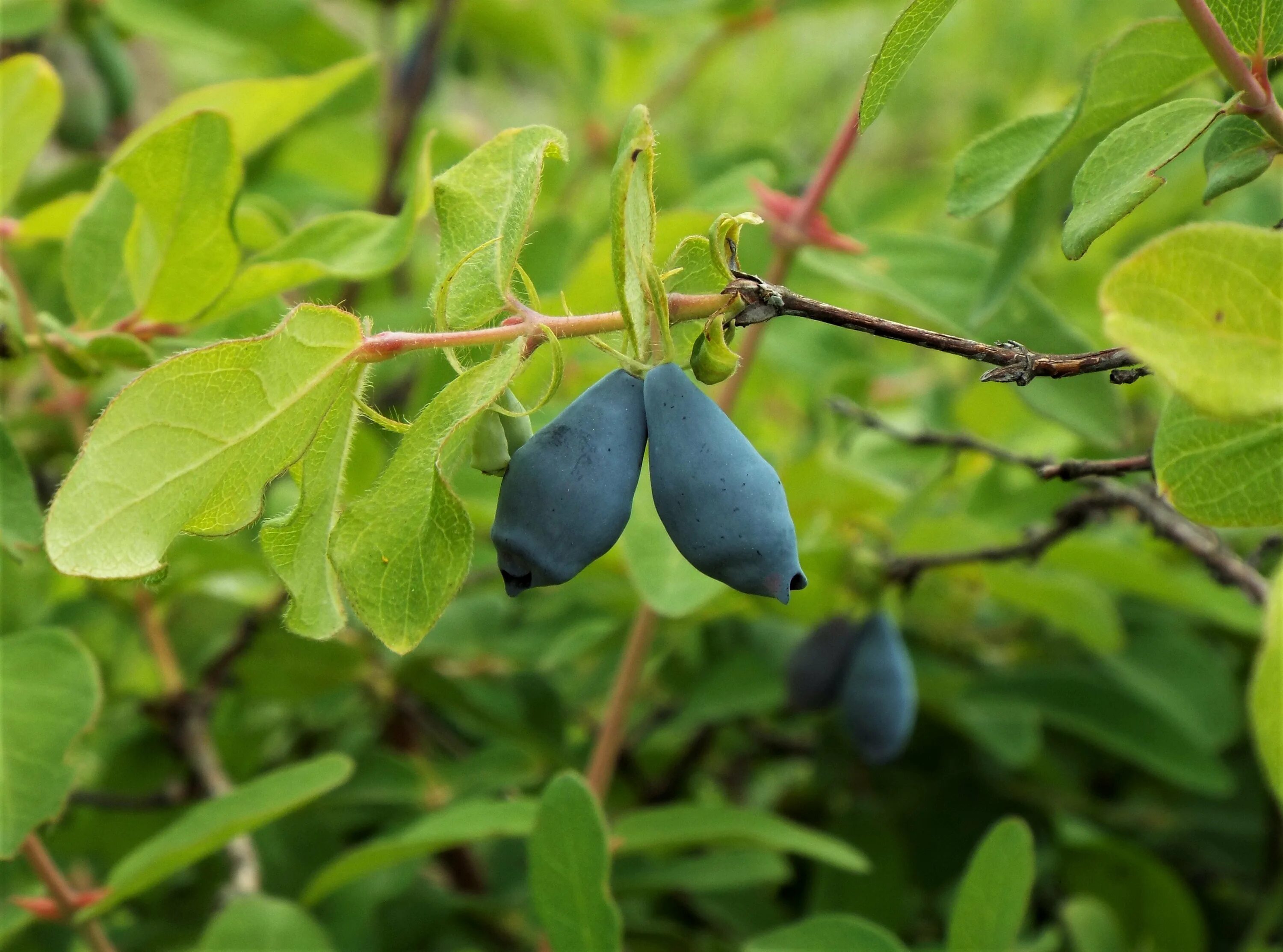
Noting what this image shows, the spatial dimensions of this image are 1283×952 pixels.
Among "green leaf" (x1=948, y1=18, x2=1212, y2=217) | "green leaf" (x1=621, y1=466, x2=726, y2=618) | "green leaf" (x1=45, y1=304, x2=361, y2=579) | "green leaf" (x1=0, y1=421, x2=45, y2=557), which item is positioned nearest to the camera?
"green leaf" (x1=45, y1=304, x2=361, y2=579)

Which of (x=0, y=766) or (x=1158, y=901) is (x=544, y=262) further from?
(x=1158, y=901)

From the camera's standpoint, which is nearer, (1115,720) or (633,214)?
(633,214)

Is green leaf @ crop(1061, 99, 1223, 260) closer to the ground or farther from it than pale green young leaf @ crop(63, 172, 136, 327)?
farther from it

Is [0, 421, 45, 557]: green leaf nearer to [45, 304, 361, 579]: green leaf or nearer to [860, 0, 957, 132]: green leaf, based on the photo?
[45, 304, 361, 579]: green leaf

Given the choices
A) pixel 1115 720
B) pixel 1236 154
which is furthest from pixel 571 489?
pixel 1115 720

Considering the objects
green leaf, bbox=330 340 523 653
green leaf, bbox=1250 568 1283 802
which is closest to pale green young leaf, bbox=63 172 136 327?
green leaf, bbox=330 340 523 653

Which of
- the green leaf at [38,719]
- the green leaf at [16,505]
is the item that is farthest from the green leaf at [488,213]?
the green leaf at [38,719]

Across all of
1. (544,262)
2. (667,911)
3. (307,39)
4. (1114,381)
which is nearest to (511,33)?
(307,39)

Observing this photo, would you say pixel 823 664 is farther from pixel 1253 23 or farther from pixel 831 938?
pixel 1253 23
